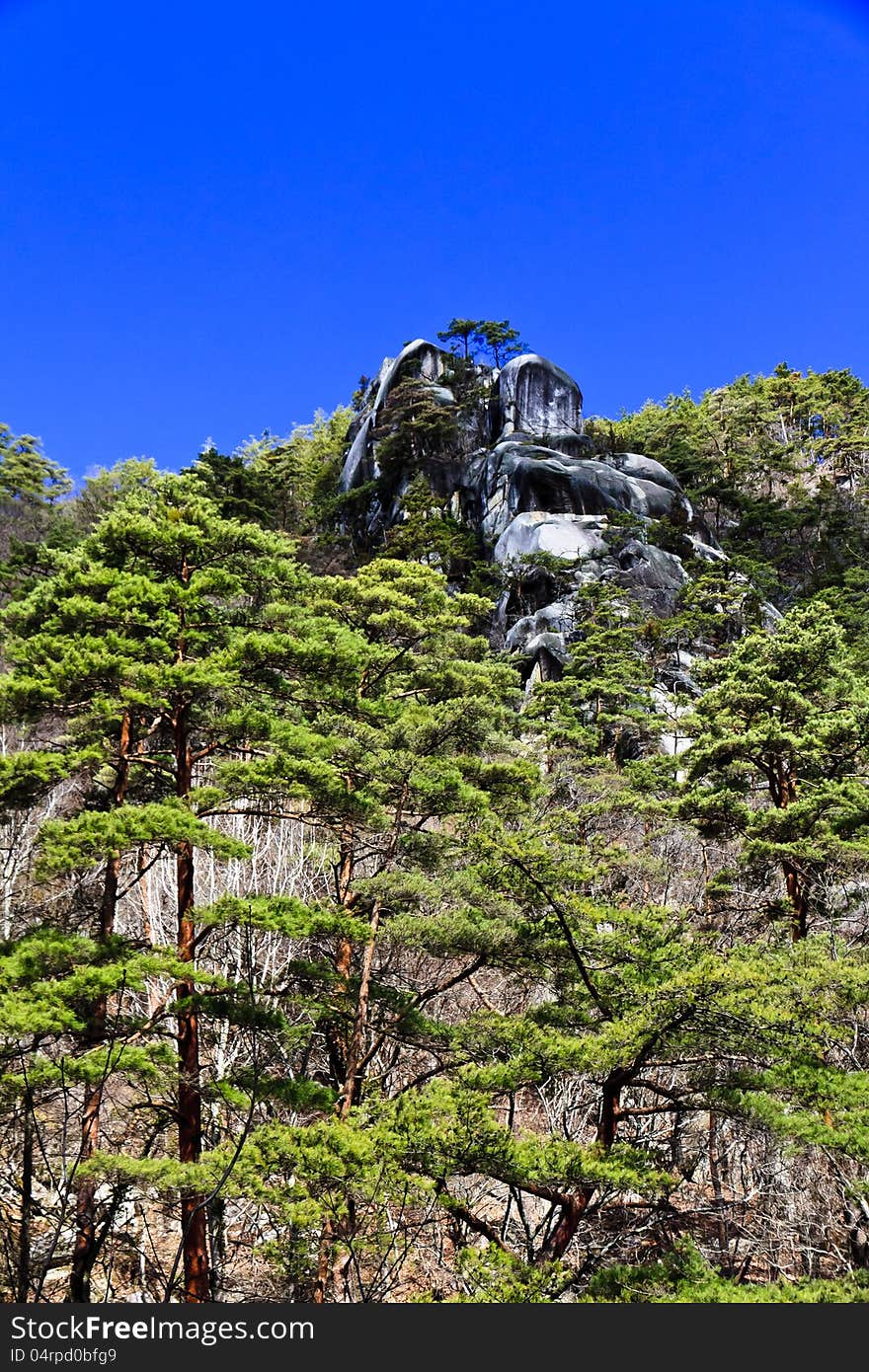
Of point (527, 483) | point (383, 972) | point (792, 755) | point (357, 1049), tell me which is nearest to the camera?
point (357, 1049)

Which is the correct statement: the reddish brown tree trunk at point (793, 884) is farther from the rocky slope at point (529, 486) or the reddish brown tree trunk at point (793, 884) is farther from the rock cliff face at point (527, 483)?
the rock cliff face at point (527, 483)

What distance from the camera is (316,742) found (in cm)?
745

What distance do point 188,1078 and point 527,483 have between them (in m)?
27.3

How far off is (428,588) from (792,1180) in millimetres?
12149

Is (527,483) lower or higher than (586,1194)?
higher

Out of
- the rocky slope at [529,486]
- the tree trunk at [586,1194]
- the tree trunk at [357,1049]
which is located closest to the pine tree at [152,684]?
the tree trunk at [357,1049]

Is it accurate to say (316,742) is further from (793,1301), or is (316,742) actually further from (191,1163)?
(793,1301)

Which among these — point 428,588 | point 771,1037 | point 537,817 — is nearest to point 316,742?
point 771,1037

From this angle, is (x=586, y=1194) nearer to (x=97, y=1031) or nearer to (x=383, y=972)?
(x=97, y=1031)

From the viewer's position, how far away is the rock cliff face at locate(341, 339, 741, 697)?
27.2m

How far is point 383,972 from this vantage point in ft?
29.7

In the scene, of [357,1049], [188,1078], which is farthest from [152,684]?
[357,1049]

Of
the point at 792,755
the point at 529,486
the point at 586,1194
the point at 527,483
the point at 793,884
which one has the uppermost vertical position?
the point at 527,483

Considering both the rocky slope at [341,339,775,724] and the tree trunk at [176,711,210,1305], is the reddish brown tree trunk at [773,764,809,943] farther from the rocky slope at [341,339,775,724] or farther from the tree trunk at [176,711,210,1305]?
the rocky slope at [341,339,775,724]
